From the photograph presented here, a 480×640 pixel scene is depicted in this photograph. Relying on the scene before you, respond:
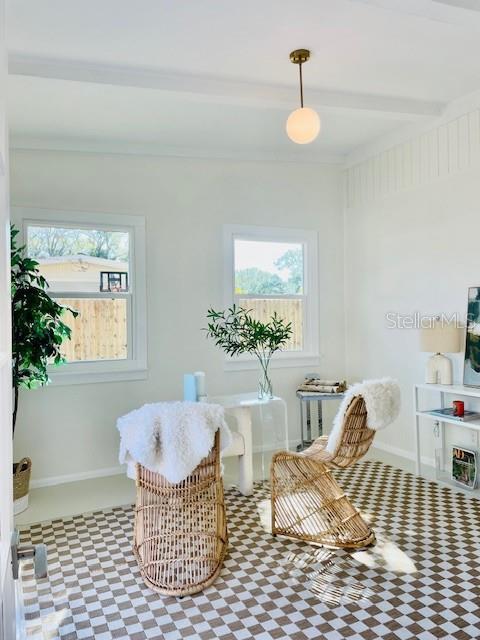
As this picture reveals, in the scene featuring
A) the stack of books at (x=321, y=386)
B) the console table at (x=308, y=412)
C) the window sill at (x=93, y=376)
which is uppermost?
the window sill at (x=93, y=376)

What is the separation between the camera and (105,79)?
120 inches

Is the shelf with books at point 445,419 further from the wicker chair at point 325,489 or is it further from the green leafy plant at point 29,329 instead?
the green leafy plant at point 29,329

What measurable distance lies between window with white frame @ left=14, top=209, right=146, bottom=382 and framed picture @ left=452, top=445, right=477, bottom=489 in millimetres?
2684

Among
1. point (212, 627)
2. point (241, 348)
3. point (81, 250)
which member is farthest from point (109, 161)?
point (212, 627)

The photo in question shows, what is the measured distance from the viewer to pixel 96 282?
4.17m

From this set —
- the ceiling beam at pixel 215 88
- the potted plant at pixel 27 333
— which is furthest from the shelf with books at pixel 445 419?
the potted plant at pixel 27 333

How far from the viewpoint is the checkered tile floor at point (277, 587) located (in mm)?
2117

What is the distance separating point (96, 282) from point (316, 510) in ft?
8.36

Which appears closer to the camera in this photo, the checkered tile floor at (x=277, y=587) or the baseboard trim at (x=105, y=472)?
the checkered tile floor at (x=277, y=587)

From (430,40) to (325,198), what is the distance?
2.31 meters

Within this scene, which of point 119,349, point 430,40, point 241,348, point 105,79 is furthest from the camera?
point 119,349

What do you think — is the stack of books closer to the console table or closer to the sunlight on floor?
the console table

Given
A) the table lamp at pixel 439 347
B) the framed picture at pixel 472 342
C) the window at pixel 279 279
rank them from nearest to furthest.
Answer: the framed picture at pixel 472 342
the table lamp at pixel 439 347
the window at pixel 279 279

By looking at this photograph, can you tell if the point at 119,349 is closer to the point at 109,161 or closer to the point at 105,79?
the point at 109,161
